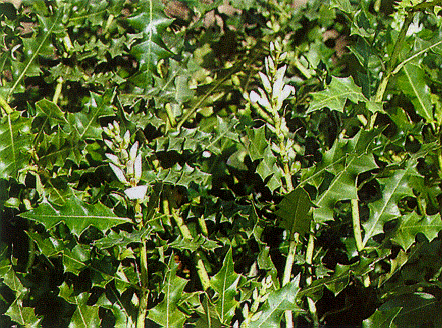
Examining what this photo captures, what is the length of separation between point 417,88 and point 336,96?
0.26m

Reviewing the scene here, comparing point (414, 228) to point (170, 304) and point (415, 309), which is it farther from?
point (170, 304)

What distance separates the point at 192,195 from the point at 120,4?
43cm

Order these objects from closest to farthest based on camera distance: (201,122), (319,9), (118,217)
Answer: (118,217)
(201,122)
(319,9)

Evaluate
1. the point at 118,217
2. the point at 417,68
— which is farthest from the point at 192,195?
the point at 417,68

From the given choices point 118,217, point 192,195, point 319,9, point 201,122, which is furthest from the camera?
point 319,9

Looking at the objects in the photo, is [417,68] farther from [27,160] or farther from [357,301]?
[27,160]

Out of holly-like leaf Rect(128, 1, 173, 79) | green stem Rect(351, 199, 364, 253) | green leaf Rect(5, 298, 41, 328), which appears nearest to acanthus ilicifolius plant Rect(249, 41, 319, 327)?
green stem Rect(351, 199, 364, 253)

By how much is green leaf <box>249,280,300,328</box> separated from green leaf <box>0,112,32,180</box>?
464 mm

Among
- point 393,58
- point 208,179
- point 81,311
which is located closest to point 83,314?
point 81,311

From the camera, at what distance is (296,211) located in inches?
29.8

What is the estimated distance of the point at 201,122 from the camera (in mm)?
1028

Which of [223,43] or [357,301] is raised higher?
[223,43]

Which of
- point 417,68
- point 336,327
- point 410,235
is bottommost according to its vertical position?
point 336,327

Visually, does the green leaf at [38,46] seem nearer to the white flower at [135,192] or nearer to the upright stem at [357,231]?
the white flower at [135,192]
